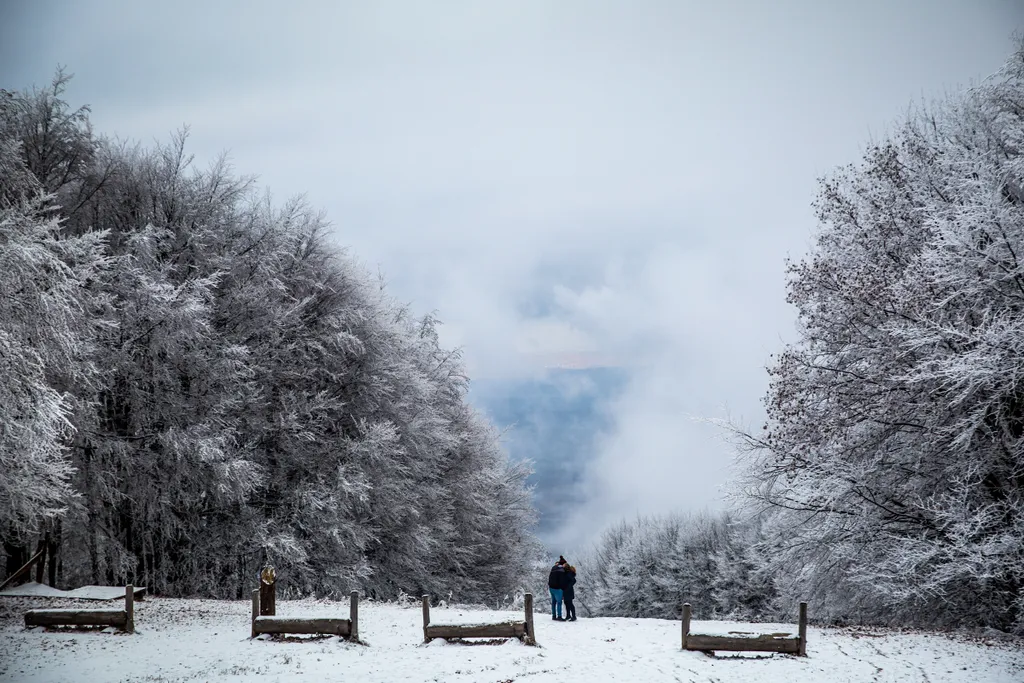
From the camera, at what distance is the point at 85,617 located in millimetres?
12383

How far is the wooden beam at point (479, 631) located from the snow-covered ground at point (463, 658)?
21cm

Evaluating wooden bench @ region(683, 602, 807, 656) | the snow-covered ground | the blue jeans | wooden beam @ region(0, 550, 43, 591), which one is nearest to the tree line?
the snow-covered ground

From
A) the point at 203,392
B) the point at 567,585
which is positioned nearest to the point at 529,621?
the point at 567,585

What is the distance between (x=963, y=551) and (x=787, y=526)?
4899 mm

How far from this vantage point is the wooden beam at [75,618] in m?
12.4

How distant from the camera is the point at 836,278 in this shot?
48.2 feet

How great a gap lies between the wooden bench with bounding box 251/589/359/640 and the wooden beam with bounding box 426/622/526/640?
145 centimetres

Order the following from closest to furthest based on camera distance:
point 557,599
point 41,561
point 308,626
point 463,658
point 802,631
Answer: point 463,658 → point 802,631 → point 308,626 → point 557,599 → point 41,561

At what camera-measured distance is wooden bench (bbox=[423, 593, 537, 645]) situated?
1221 centimetres

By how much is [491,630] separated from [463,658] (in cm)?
109

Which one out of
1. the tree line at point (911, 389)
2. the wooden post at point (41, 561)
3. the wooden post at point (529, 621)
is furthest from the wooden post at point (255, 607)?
the tree line at point (911, 389)

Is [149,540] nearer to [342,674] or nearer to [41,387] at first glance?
[41,387]

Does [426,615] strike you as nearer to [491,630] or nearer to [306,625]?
[491,630]

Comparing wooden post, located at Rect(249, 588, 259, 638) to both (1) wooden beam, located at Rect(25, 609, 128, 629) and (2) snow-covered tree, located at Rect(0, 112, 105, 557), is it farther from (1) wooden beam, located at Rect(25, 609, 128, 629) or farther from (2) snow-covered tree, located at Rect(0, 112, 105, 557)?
(2) snow-covered tree, located at Rect(0, 112, 105, 557)
